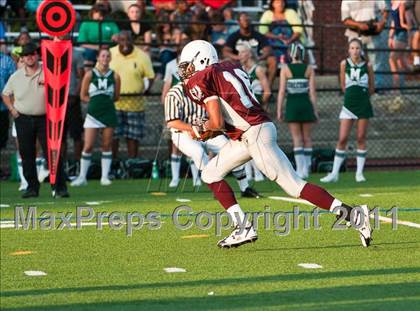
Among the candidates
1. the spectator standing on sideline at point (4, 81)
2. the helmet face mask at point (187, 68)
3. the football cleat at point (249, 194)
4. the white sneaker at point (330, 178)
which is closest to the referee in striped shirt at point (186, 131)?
the football cleat at point (249, 194)

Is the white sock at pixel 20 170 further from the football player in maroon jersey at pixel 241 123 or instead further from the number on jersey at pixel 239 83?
the number on jersey at pixel 239 83

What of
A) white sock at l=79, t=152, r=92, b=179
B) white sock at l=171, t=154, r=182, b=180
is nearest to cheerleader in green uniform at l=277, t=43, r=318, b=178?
white sock at l=171, t=154, r=182, b=180

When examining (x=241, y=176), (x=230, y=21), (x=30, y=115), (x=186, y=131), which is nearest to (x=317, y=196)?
(x=186, y=131)

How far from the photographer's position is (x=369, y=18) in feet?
69.5

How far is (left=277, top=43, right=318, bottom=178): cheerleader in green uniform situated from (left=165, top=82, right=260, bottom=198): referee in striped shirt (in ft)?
10.5

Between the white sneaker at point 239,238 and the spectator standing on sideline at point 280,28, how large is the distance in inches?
409

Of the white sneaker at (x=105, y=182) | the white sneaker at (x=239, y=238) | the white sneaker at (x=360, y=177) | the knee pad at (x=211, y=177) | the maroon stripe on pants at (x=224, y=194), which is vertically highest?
the knee pad at (x=211, y=177)

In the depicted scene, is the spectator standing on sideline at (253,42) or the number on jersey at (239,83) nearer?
the number on jersey at (239,83)

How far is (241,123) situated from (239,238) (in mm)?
1003

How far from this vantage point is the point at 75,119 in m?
19.1

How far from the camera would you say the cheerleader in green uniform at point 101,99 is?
17812 millimetres

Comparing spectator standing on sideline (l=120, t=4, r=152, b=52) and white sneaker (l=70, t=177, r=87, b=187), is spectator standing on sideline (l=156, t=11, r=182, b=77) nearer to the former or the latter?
spectator standing on sideline (l=120, t=4, r=152, b=52)

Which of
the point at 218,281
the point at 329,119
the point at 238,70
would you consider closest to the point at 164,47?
the point at 329,119

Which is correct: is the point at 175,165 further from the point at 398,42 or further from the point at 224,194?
the point at 224,194
